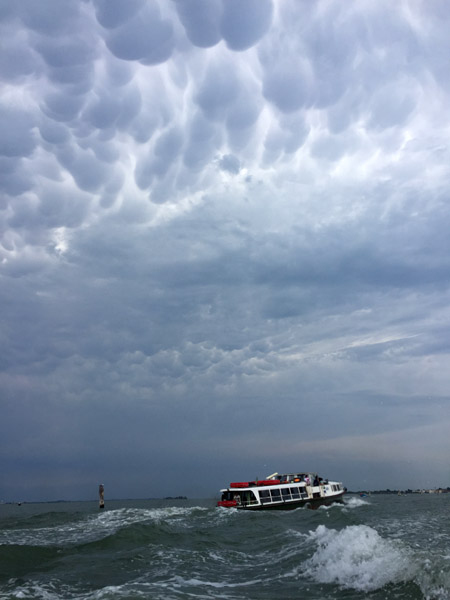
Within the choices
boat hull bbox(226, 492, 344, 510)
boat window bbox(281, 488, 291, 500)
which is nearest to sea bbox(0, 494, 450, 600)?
boat hull bbox(226, 492, 344, 510)

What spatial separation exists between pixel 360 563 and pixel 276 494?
3750 centimetres

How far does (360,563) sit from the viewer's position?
47.8 feet

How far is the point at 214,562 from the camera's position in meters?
19.0

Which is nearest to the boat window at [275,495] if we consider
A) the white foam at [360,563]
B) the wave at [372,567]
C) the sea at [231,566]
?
the sea at [231,566]

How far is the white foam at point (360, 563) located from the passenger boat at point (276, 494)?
103ft

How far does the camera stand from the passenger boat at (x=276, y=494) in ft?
158

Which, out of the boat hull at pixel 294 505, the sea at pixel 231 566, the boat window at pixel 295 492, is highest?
the sea at pixel 231 566

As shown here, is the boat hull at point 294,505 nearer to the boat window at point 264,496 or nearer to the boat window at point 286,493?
the boat window at point 264,496

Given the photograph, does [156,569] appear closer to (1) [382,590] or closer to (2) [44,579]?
(2) [44,579]

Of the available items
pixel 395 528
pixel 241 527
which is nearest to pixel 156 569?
pixel 241 527

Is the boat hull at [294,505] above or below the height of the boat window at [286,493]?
below

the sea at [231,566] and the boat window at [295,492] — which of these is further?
the boat window at [295,492]

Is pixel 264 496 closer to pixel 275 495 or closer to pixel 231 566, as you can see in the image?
pixel 275 495

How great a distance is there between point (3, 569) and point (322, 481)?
48444 mm
